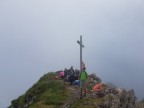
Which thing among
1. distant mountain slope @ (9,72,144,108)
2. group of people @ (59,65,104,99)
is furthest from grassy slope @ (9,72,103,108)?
group of people @ (59,65,104,99)

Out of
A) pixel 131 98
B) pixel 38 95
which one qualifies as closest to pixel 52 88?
pixel 38 95

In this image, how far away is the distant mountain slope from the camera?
133 ft

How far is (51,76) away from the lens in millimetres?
58469

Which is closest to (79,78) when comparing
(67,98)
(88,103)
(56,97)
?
(67,98)

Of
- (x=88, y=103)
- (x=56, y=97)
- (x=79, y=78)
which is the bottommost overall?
(x=88, y=103)

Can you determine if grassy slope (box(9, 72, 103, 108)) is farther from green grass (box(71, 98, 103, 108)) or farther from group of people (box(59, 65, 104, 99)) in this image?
group of people (box(59, 65, 104, 99))

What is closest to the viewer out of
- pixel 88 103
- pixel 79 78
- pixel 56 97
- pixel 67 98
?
pixel 88 103

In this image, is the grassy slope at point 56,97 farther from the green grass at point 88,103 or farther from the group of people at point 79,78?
the group of people at point 79,78

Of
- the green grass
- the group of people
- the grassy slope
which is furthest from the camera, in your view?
the group of people

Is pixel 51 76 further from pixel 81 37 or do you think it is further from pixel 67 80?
pixel 81 37

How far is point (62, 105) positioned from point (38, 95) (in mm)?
6806

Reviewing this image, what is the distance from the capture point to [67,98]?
4294 centimetres

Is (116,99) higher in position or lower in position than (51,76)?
lower

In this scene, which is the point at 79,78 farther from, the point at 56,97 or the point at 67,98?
the point at 56,97
